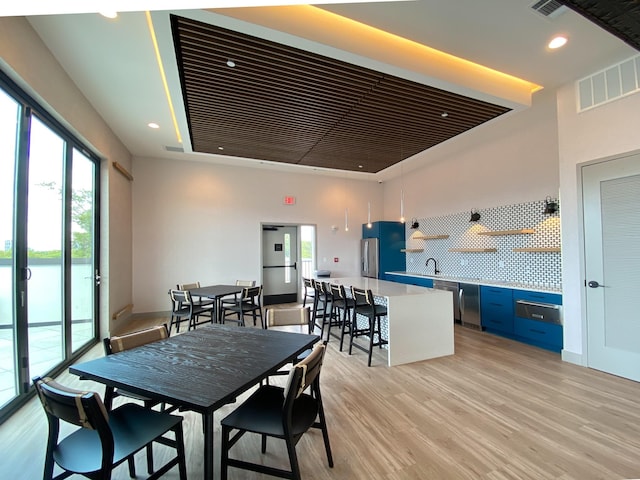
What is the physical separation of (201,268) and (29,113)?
414 centimetres

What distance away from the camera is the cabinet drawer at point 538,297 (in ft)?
12.5

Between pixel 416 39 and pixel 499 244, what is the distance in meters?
3.93

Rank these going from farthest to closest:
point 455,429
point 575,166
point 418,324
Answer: point 418,324 < point 575,166 < point 455,429

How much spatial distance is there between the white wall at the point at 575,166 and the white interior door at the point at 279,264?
5344 millimetres

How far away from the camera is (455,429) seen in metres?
2.20

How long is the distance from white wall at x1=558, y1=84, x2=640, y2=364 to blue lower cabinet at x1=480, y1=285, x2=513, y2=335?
0.88 m

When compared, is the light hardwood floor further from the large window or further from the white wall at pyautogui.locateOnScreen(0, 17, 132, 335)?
the white wall at pyautogui.locateOnScreen(0, 17, 132, 335)

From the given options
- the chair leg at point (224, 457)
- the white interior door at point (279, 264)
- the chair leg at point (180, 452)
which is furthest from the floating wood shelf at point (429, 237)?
the chair leg at point (180, 452)

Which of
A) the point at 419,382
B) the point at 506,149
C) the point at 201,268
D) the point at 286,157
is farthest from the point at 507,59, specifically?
the point at 201,268

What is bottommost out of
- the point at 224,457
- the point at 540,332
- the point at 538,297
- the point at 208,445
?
the point at 540,332

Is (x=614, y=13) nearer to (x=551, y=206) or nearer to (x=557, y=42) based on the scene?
(x=557, y=42)

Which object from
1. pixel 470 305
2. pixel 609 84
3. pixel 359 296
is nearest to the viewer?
pixel 609 84

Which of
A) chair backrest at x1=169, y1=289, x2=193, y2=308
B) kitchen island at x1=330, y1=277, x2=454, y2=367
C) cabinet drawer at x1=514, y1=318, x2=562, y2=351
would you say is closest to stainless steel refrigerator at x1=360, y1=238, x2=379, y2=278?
cabinet drawer at x1=514, y1=318, x2=562, y2=351

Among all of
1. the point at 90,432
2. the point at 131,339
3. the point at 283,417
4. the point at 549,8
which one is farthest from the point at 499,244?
the point at 90,432
